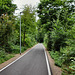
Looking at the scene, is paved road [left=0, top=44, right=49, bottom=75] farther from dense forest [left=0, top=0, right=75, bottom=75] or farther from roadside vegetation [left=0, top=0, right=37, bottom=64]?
roadside vegetation [left=0, top=0, right=37, bottom=64]

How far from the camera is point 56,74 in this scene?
4.96 m

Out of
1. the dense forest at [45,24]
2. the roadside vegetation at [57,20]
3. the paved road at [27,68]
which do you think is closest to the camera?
the paved road at [27,68]

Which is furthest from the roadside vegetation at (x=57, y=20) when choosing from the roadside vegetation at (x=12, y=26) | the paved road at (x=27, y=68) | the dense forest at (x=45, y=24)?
the paved road at (x=27, y=68)

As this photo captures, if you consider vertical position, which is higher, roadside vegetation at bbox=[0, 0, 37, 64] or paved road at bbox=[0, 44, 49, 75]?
roadside vegetation at bbox=[0, 0, 37, 64]

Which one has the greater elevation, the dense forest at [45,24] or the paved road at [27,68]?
the dense forest at [45,24]

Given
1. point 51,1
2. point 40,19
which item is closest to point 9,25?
point 40,19

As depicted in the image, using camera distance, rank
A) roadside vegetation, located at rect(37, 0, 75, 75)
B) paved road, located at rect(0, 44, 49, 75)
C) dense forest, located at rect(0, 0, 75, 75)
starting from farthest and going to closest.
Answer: roadside vegetation, located at rect(37, 0, 75, 75) → dense forest, located at rect(0, 0, 75, 75) → paved road, located at rect(0, 44, 49, 75)

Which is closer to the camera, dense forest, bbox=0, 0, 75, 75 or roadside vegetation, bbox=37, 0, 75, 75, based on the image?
dense forest, bbox=0, 0, 75, 75

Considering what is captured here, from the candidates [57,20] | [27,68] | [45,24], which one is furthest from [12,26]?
[45,24]

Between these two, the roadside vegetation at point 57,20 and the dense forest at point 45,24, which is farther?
the roadside vegetation at point 57,20

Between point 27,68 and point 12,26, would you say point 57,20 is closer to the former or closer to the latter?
point 12,26

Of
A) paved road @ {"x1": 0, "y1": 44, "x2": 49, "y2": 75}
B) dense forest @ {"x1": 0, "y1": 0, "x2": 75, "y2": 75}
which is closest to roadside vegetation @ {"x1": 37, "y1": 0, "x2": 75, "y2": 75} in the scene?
dense forest @ {"x1": 0, "y1": 0, "x2": 75, "y2": 75}

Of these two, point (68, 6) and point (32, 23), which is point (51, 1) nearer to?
point (68, 6)

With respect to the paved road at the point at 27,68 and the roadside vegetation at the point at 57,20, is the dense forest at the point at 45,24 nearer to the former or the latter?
the roadside vegetation at the point at 57,20
